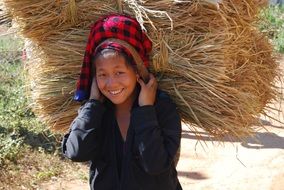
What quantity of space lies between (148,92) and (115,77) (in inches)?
5.0

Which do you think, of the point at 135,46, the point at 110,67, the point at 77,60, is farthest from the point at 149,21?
the point at 77,60

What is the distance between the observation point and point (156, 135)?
5.58 feet

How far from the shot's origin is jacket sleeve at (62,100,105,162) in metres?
1.79

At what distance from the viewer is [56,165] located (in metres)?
4.10

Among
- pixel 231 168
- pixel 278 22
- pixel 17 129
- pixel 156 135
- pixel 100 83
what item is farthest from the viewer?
pixel 278 22

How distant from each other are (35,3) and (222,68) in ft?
2.35

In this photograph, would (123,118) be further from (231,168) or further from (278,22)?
(278,22)

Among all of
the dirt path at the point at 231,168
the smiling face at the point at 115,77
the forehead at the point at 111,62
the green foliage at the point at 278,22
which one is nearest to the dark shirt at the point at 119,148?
the smiling face at the point at 115,77

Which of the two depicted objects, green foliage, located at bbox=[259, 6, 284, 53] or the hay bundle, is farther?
green foliage, located at bbox=[259, 6, 284, 53]

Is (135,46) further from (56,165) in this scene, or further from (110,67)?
(56,165)

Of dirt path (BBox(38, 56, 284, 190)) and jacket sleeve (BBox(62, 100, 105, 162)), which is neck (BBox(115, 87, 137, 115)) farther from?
dirt path (BBox(38, 56, 284, 190))

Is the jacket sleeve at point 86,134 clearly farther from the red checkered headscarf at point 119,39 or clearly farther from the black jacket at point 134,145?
the red checkered headscarf at point 119,39

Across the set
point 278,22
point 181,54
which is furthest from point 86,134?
point 278,22

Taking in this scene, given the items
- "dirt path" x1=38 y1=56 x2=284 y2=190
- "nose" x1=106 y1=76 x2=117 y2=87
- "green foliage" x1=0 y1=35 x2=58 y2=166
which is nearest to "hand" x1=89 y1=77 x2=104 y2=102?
"nose" x1=106 y1=76 x2=117 y2=87
